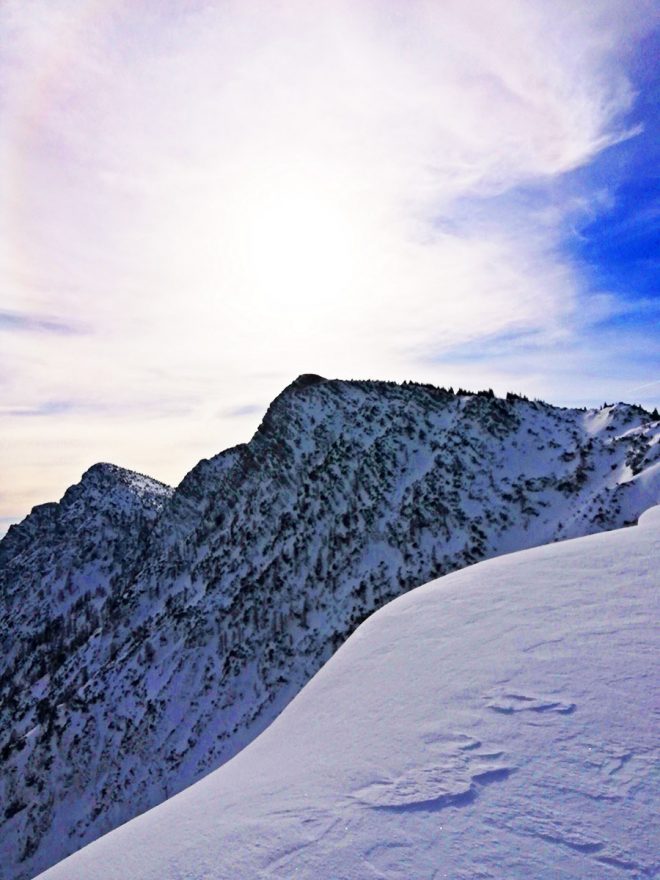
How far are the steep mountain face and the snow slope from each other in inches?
1051

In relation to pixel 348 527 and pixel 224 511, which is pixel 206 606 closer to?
pixel 224 511

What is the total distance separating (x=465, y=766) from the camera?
3.53m

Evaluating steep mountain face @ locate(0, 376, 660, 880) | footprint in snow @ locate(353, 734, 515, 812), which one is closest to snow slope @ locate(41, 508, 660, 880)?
footprint in snow @ locate(353, 734, 515, 812)

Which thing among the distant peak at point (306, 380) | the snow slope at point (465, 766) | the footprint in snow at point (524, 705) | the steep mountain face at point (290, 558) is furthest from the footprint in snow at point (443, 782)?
the distant peak at point (306, 380)

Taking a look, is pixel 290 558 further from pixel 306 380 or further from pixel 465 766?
pixel 465 766

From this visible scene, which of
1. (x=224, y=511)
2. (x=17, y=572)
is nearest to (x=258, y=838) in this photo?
(x=224, y=511)

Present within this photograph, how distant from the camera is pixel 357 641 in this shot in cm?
711

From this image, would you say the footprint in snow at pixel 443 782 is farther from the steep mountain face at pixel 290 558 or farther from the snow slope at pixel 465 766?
the steep mountain face at pixel 290 558

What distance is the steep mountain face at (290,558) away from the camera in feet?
113

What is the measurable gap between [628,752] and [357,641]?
4.21m

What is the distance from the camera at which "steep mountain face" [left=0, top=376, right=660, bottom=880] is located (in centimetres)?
3441

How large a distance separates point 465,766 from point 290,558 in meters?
38.8

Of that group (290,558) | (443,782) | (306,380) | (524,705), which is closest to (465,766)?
(443,782)

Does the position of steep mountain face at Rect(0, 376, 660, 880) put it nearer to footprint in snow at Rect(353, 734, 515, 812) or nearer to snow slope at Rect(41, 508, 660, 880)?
snow slope at Rect(41, 508, 660, 880)
